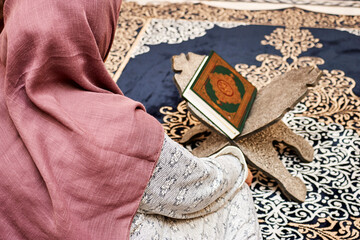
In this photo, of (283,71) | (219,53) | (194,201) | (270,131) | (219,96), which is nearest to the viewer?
(194,201)

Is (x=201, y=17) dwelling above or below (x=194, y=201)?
below

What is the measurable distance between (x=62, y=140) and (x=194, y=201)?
0.42 meters

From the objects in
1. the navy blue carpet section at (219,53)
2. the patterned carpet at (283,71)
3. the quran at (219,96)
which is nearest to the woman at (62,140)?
the quran at (219,96)

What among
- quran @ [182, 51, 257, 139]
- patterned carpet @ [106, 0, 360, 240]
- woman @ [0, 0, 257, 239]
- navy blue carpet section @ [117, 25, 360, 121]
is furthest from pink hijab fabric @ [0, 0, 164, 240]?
navy blue carpet section @ [117, 25, 360, 121]

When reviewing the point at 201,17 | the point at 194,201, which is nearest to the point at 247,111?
the point at 194,201

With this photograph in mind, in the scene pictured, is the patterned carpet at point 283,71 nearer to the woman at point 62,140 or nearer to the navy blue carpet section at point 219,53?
the navy blue carpet section at point 219,53

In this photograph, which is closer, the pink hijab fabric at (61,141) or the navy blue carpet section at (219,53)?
the pink hijab fabric at (61,141)

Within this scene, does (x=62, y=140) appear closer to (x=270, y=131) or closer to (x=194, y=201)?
(x=194, y=201)

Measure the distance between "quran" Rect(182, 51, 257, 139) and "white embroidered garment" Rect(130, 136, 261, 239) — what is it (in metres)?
0.21

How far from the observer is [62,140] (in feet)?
2.78

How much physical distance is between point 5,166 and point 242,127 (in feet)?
3.35

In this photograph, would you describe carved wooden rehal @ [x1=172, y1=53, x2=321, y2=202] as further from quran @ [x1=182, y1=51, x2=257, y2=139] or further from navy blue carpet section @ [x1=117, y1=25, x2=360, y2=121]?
navy blue carpet section @ [x1=117, y1=25, x2=360, y2=121]

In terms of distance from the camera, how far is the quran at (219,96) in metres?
1.61

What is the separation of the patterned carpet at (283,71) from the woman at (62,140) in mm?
831
